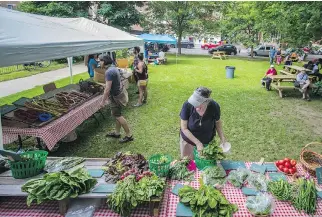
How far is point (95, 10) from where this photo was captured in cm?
2402

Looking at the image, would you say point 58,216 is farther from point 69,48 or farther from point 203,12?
point 203,12

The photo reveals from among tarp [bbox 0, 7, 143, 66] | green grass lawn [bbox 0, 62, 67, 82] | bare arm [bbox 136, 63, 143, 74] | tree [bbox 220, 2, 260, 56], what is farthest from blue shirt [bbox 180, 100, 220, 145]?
tree [bbox 220, 2, 260, 56]

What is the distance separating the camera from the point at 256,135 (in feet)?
22.8

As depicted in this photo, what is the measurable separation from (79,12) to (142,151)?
19.8 meters

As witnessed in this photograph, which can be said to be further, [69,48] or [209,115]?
[69,48]

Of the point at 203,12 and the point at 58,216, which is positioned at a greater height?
the point at 203,12

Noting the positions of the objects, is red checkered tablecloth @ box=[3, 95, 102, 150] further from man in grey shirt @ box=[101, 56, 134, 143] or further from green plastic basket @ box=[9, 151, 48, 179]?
green plastic basket @ box=[9, 151, 48, 179]

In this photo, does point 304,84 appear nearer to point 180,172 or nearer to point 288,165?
point 288,165

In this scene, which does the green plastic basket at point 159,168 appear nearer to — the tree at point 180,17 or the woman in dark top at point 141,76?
the woman in dark top at point 141,76

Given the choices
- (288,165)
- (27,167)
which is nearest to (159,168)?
(27,167)

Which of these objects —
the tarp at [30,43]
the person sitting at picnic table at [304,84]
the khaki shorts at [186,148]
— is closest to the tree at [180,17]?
the person sitting at picnic table at [304,84]

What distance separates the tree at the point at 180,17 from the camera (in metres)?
27.8

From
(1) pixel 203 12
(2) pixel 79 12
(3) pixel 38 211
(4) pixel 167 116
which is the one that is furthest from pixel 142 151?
(1) pixel 203 12

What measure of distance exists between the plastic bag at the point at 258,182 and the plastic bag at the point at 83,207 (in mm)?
1651
